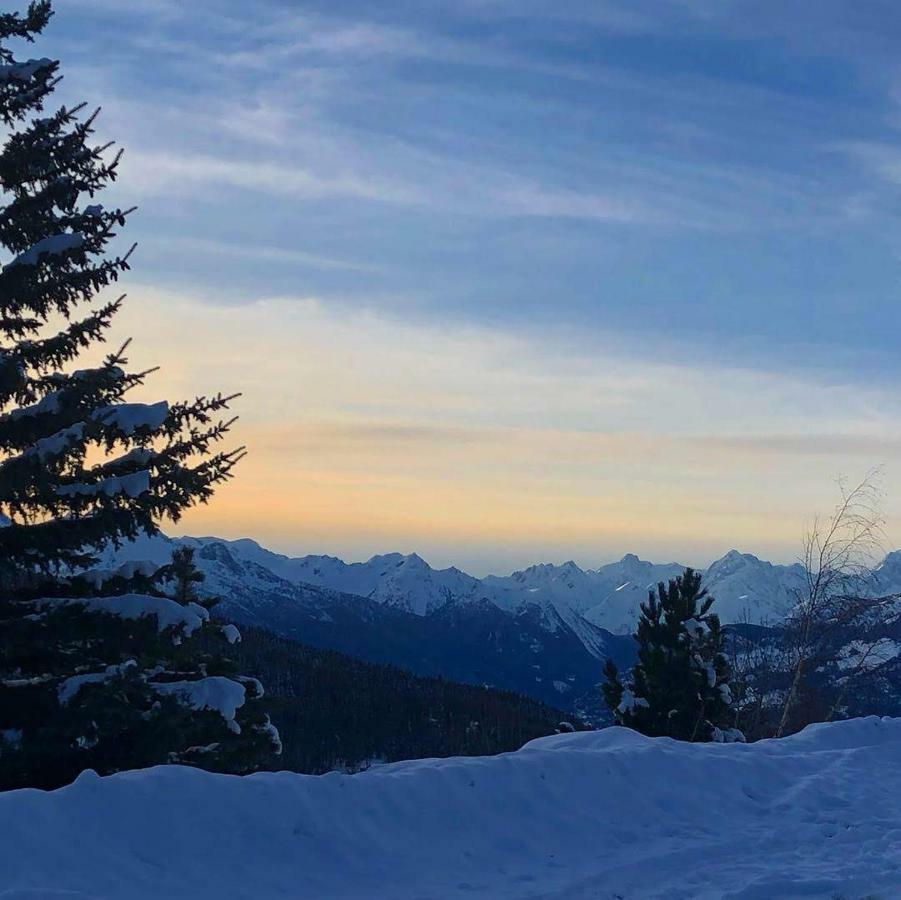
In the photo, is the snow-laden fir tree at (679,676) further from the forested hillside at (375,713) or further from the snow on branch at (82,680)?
the forested hillside at (375,713)

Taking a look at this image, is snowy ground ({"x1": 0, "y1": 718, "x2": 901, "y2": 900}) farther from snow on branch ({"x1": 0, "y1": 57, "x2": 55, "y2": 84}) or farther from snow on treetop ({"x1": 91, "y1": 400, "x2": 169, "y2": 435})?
snow on branch ({"x1": 0, "y1": 57, "x2": 55, "y2": 84})

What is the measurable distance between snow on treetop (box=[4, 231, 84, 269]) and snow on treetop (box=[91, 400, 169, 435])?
1969 mm

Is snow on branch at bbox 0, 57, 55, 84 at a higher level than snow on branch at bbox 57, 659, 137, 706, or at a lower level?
higher

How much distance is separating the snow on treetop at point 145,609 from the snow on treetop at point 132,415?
1991 mm

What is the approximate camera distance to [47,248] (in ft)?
37.9

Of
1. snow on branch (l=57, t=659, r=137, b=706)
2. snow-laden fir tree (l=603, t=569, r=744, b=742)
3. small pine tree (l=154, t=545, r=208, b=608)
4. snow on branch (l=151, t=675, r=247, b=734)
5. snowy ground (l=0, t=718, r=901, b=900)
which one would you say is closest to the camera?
snowy ground (l=0, t=718, r=901, b=900)

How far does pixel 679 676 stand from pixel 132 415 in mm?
17769

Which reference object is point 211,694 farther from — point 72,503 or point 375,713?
point 375,713

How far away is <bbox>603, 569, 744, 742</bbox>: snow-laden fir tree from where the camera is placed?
24375mm

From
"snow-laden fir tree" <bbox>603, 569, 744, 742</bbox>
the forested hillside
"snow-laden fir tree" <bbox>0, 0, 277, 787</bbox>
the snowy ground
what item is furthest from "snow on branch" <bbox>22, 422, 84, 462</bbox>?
the forested hillside

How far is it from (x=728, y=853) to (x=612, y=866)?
1254 mm

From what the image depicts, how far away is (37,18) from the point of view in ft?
42.1

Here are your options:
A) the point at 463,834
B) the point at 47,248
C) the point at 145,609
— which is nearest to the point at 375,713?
the point at 145,609

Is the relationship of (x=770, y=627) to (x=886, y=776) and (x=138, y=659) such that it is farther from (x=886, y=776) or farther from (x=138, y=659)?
(x=138, y=659)
